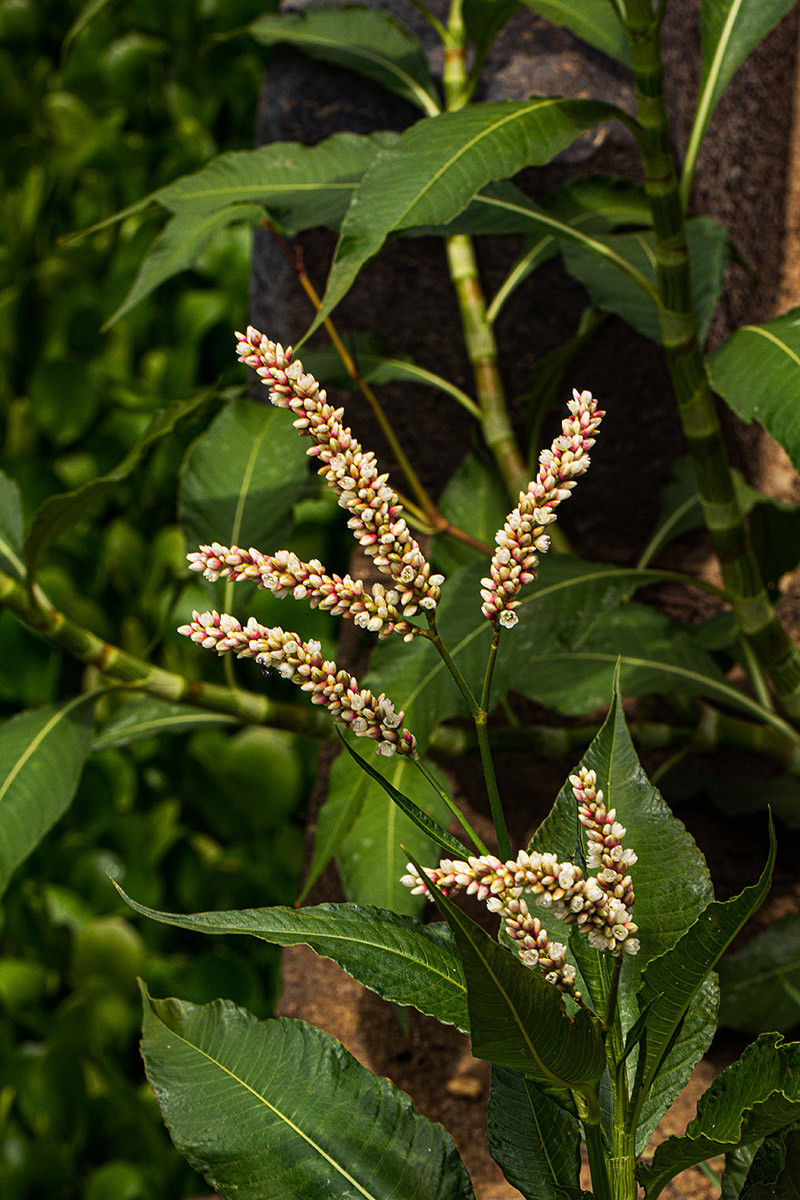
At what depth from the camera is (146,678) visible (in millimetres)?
757

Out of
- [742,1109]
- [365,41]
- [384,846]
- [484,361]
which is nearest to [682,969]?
[742,1109]

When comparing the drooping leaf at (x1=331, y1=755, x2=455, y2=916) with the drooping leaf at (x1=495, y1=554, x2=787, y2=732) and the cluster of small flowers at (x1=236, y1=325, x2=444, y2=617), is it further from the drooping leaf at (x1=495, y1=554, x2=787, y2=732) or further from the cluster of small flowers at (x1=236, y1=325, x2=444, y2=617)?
the cluster of small flowers at (x1=236, y1=325, x2=444, y2=617)

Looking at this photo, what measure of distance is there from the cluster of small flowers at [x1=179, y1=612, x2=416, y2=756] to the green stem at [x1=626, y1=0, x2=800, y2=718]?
41 centimetres

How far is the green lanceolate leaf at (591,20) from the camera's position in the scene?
0.67 metres

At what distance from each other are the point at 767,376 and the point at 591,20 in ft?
0.97

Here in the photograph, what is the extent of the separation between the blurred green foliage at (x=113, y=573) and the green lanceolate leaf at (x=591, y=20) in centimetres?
33

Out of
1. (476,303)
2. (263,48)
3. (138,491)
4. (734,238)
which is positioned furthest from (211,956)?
(263,48)

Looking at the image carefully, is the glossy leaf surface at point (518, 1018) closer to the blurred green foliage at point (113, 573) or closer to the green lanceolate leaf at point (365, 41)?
the blurred green foliage at point (113, 573)

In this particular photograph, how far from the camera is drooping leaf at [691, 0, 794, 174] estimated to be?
682 mm

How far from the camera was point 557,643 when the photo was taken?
2.30 ft

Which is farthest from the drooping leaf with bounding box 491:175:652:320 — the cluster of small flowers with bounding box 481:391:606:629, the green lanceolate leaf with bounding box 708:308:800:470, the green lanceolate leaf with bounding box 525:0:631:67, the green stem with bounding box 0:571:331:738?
the cluster of small flowers with bounding box 481:391:606:629

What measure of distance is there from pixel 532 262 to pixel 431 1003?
0.68m

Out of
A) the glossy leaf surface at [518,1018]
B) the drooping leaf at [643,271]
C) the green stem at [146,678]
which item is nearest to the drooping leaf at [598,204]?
the drooping leaf at [643,271]

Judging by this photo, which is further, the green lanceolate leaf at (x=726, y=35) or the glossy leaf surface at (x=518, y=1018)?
the green lanceolate leaf at (x=726, y=35)
